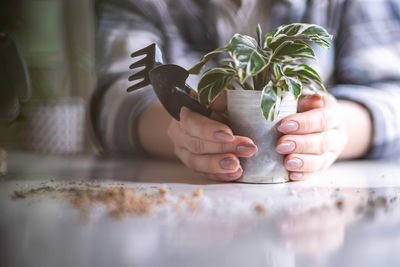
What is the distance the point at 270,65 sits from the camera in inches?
20.9

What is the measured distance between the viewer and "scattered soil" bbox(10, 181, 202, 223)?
18.1 inches

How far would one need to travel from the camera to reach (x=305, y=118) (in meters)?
0.57

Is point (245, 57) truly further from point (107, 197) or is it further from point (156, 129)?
point (156, 129)

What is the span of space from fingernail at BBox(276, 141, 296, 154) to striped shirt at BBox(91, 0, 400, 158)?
309 mm

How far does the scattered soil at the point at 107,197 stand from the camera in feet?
1.51

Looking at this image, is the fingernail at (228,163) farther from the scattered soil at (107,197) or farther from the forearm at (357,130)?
the forearm at (357,130)

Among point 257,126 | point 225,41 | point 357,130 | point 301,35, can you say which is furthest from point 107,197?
point 357,130

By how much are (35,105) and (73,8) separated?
0.67 m

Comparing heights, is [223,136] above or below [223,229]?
above

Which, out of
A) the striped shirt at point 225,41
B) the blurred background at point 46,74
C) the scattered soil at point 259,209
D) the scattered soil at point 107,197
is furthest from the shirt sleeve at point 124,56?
the scattered soil at point 259,209

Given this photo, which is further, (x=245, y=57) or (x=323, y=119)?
(x=323, y=119)

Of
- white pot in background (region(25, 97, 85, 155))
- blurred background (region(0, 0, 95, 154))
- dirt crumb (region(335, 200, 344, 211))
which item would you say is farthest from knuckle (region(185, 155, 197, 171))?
white pot in background (region(25, 97, 85, 155))

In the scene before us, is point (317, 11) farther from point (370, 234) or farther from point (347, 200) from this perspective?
point (370, 234)

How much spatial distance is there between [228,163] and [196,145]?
0.06m
